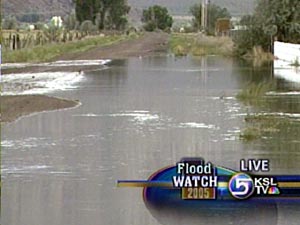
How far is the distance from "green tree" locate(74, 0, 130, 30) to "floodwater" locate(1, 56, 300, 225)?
111338 mm

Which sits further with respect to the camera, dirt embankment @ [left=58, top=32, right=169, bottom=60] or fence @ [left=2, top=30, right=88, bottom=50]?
fence @ [left=2, top=30, right=88, bottom=50]

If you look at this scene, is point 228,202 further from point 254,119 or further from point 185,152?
point 254,119

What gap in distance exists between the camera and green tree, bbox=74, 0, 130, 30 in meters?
139

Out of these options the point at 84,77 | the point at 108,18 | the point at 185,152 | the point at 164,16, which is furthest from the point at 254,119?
the point at 164,16

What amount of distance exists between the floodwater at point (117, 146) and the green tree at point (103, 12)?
365 feet

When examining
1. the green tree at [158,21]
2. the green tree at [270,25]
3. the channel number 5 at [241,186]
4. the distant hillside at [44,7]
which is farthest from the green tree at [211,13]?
the channel number 5 at [241,186]

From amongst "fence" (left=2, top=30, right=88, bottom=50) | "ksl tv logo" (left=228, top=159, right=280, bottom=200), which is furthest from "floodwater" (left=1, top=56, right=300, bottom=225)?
"fence" (left=2, top=30, right=88, bottom=50)

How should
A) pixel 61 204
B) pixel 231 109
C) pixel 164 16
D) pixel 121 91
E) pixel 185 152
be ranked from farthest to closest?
pixel 164 16 → pixel 121 91 → pixel 231 109 → pixel 185 152 → pixel 61 204

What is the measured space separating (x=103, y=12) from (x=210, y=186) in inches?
5544

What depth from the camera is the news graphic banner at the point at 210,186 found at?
789cm

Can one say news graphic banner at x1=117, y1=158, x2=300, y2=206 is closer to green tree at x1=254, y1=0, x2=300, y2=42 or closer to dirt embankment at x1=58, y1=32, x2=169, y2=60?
green tree at x1=254, y1=0, x2=300, y2=42

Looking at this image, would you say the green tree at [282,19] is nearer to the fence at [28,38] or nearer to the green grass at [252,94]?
the fence at [28,38]

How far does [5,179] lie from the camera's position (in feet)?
40.0

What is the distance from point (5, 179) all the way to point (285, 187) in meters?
4.63
